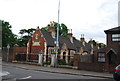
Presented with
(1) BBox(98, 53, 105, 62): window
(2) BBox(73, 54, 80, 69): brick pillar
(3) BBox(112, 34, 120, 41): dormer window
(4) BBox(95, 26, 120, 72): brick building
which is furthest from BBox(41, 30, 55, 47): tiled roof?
(3) BBox(112, 34, 120, 41): dormer window

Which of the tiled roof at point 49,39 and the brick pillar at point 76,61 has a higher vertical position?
the tiled roof at point 49,39

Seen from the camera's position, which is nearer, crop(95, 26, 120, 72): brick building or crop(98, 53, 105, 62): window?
crop(95, 26, 120, 72): brick building

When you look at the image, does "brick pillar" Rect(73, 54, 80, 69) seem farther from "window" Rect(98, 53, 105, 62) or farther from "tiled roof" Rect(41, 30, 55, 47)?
"tiled roof" Rect(41, 30, 55, 47)

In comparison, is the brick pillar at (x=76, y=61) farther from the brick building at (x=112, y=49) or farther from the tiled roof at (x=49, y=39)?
the tiled roof at (x=49, y=39)

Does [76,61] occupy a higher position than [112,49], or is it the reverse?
[112,49]

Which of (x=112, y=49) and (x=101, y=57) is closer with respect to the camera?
(x=112, y=49)

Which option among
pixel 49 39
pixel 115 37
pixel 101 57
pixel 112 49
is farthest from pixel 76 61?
pixel 49 39

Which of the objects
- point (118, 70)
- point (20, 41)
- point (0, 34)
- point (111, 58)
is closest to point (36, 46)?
point (0, 34)

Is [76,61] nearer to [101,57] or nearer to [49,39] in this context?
[101,57]

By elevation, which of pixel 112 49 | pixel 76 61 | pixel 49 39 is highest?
pixel 49 39

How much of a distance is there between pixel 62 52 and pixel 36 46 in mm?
6112

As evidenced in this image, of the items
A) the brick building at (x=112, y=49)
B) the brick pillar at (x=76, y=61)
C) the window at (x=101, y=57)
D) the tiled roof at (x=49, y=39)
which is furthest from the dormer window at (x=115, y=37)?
the tiled roof at (x=49, y=39)

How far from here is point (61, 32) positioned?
69.4 m

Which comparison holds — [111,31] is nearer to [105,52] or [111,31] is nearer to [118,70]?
[105,52]
